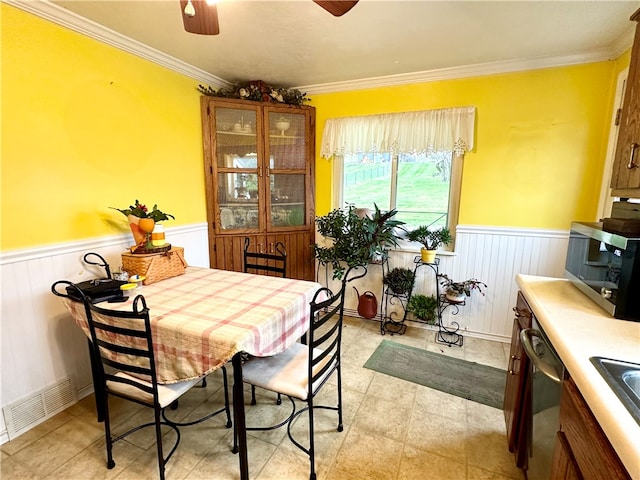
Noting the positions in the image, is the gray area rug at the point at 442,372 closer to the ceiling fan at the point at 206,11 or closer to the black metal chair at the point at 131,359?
the black metal chair at the point at 131,359

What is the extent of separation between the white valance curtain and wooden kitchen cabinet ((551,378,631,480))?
2.34 m

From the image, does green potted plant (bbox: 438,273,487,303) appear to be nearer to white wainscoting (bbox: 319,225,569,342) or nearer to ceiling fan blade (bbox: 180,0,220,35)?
white wainscoting (bbox: 319,225,569,342)

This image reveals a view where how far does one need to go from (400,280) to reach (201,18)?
252 centimetres

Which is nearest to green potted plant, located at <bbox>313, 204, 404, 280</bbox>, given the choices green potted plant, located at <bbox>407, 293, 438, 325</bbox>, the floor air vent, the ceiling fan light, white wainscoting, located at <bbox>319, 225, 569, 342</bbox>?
white wainscoting, located at <bbox>319, 225, 569, 342</bbox>

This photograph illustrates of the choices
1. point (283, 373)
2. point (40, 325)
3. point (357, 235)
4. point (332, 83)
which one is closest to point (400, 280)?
point (357, 235)

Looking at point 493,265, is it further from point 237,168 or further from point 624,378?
point 237,168

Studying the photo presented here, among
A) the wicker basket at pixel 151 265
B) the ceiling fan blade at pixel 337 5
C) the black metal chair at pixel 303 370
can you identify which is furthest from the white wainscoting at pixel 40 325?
the ceiling fan blade at pixel 337 5

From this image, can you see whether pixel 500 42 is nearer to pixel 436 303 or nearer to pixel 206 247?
pixel 436 303

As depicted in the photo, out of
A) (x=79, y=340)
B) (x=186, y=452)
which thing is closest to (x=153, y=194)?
(x=79, y=340)

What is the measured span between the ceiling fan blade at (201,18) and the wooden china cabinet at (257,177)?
1611 millimetres

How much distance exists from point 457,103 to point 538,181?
975mm

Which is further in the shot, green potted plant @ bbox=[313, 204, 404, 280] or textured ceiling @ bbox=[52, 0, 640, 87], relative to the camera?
green potted plant @ bbox=[313, 204, 404, 280]

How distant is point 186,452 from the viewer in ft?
5.51

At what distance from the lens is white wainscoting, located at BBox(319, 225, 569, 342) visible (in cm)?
268
